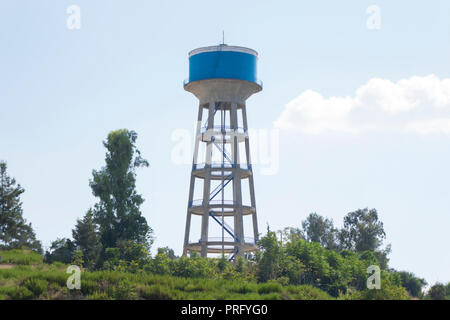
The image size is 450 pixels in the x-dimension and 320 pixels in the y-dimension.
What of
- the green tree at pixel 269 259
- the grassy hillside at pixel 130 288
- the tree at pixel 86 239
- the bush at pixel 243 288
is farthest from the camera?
the tree at pixel 86 239

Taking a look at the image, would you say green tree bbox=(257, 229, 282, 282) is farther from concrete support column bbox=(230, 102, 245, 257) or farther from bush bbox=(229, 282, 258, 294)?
concrete support column bbox=(230, 102, 245, 257)

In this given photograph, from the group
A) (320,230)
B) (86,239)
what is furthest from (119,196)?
(320,230)

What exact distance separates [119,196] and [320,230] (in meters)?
43.7

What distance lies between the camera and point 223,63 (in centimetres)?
6303

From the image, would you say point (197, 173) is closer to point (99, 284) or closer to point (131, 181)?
point (131, 181)

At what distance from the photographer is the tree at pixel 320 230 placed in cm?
10104

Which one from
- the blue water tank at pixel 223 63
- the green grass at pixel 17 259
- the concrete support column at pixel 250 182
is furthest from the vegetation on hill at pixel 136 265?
the blue water tank at pixel 223 63

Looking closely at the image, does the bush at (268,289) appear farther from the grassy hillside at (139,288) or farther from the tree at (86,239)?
the tree at (86,239)

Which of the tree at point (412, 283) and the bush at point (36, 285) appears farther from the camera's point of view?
the tree at point (412, 283)

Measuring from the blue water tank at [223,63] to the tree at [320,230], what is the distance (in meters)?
42.7
